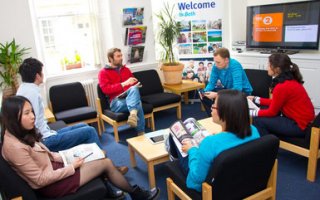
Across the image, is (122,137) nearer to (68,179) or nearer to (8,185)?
(68,179)

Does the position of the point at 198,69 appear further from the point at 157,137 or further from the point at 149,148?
the point at 149,148

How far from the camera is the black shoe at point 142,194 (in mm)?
2438

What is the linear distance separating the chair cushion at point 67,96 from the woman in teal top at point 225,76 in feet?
5.93

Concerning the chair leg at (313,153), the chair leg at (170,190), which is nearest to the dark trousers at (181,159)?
the chair leg at (170,190)

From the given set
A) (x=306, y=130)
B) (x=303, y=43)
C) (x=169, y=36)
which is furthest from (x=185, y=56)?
(x=306, y=130)

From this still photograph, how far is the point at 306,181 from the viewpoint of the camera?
2768mm

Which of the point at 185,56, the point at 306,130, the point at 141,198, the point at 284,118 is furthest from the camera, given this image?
the point at 185,56

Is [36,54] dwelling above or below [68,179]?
above

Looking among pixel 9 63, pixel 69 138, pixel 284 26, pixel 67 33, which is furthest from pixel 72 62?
pixel 284 26

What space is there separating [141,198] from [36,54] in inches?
107

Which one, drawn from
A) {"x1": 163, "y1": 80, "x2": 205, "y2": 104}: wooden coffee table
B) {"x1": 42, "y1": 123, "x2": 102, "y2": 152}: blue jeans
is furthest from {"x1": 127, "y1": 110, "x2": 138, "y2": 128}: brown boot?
{"x1": 163, "y1": 80, "x2": 205, "y2": 104}: wooden coffee table

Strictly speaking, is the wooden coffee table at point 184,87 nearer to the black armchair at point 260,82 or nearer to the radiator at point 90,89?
the black armchair at point 260,82

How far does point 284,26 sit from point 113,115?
320 cm

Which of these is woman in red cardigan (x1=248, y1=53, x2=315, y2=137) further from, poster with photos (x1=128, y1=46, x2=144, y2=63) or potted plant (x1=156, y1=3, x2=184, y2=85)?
poster with photos (x1=128, y1=46, x2=144, y2=63)
